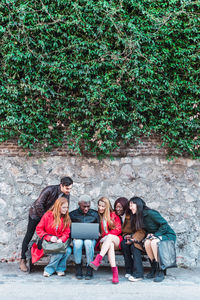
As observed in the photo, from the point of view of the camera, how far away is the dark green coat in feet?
16.7

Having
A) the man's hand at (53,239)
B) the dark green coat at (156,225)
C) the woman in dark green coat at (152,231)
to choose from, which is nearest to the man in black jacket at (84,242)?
the man's hand at (53,239)

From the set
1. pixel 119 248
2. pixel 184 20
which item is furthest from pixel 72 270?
pixel 184 20

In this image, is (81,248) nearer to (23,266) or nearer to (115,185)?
(23,266)

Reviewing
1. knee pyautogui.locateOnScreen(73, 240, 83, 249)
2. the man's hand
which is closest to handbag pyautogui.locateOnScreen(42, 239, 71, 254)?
the man's hand

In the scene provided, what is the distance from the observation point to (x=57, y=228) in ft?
16.5

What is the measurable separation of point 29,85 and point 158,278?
402 centimetres

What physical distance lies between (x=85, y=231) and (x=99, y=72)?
3.00 meters

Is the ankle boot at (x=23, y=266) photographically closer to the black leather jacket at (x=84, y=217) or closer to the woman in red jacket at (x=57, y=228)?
the woman in red jacket at (x=57, y=228)

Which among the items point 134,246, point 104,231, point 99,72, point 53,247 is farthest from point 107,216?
point 99,72

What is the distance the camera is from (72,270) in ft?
17.6

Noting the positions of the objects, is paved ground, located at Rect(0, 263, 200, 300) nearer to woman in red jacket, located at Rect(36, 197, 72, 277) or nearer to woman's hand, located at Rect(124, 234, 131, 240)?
woman in red jacket, located at Rect(36, 197, 72, 277)

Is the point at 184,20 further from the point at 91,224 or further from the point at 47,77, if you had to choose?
the point at 91,224

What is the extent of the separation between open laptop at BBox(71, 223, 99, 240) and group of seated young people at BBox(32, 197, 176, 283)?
0.08 metres

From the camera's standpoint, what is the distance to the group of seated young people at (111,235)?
4.89m
